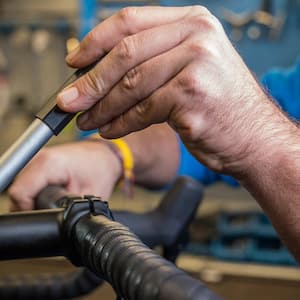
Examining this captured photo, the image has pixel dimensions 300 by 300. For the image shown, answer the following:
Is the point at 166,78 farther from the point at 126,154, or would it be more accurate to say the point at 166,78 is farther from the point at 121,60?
the point at 126,154

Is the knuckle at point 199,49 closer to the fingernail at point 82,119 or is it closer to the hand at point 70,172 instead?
the fingernail at point 82,119

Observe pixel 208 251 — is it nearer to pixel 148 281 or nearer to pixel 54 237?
pixel 54 237

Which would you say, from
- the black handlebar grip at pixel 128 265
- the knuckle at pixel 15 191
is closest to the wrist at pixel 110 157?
the knuckle at pixel 15 191

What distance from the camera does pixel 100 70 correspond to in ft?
1.59

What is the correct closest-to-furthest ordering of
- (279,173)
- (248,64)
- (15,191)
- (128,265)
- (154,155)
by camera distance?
1. (128,265)
2. (279,173)
3. (15,191)
4. (154,155)
5. (248,64)

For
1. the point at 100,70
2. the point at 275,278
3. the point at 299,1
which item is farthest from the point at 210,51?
the point at 299,1

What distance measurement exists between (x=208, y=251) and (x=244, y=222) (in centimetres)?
15

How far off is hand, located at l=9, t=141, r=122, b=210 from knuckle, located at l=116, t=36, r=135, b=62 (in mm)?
267

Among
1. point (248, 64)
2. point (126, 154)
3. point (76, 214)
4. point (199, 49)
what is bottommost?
point (248, 64)

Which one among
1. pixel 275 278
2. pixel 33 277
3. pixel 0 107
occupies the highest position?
pixel 33 277

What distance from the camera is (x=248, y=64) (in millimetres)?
1985

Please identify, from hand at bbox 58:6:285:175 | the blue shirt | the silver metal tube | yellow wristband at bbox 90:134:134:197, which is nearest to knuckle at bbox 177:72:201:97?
hand at bbox 58:6:285:175

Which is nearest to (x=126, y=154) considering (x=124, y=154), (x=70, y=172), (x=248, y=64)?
(x=124, y=154)

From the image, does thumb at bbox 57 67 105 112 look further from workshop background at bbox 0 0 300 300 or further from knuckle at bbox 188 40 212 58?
workshop background at bbox 0 0 300 300
